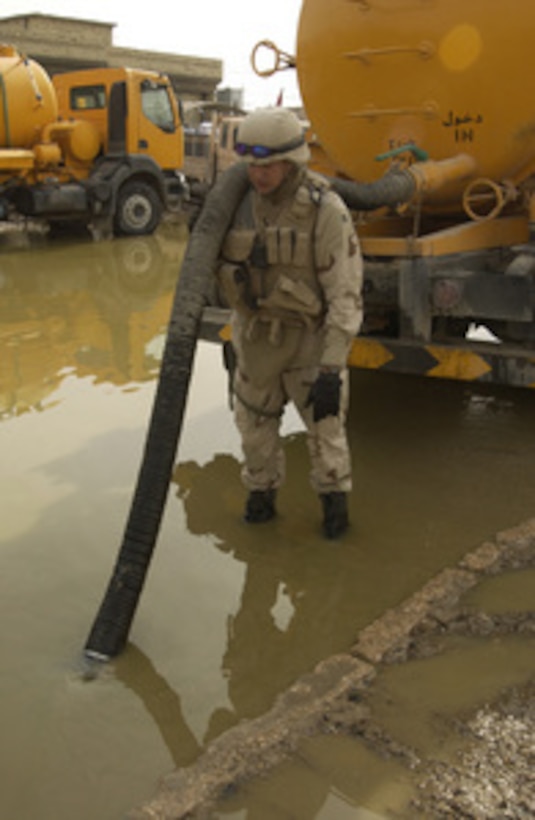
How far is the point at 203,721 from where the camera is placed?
7.64 ft

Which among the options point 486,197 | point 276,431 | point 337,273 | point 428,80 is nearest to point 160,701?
point 276,431

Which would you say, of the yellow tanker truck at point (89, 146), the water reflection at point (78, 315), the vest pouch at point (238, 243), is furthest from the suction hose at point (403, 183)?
the yellow tanker truck at point (89, 146)

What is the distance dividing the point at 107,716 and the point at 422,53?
10.5 ft

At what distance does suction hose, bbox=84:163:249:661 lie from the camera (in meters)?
2.62

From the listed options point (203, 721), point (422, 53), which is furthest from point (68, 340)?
point (203, 721)

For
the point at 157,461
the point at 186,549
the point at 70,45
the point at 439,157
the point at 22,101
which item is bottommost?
the point at 186,549

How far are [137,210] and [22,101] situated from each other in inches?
89.6

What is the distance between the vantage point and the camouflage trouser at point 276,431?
323 centimetres

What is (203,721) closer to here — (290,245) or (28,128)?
(290,245)

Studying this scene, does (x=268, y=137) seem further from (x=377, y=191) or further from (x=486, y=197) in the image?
(x=486, y=197)

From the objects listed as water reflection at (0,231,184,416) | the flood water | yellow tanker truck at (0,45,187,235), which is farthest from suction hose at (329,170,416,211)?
yellow tanker truck at (0,45,187,235)

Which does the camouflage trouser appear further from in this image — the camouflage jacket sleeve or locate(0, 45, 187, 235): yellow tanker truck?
locate(0, 45, 187, 235): yellow tanker truck

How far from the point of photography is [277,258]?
3014mm

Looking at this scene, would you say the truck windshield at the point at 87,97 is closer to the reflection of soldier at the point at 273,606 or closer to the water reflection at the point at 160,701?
the reflection of soldier at the point at 273,606
